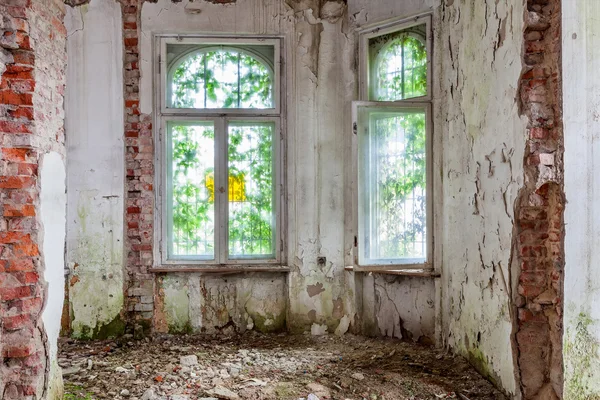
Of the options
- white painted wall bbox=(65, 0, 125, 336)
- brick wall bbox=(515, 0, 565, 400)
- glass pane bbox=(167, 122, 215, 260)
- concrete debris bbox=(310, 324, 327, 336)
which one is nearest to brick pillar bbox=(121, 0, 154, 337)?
white painted wall bbox=(65, 0, 125, 336)

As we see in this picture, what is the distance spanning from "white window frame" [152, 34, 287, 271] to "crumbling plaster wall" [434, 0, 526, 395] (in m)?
1.34

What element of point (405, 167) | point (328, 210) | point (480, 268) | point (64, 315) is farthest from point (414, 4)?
point (64, 315)

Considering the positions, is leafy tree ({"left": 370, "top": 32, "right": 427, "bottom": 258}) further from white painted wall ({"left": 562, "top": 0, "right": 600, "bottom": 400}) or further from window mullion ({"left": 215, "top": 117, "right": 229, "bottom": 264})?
white painted wall ({"left": 562, "top": 0, "right": 600, "bottom": 400})

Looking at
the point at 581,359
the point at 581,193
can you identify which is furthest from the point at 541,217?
the point at 581,359

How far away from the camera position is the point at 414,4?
3918mm

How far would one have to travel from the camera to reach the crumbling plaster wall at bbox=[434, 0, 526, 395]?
2.77 metres

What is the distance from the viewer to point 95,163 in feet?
14.0

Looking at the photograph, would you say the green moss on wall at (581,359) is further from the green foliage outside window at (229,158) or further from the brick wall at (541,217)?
the green foliage outside window at (229,158)

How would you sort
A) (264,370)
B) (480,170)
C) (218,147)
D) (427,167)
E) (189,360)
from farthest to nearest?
1. (218,147)
2. (427,167)
3. (189,360)
4. (264,370)
5. (480,170)

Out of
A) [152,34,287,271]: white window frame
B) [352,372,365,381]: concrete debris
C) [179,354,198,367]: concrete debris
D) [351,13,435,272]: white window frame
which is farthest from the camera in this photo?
[152,34,287,271]: white window frame

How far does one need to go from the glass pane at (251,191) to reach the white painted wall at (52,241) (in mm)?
1800

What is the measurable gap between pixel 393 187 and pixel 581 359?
1.87 meters

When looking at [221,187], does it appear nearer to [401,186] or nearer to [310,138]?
[310,138]

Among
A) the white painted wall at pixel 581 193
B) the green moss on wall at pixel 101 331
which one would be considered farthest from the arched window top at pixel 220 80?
the white painted wall at pixel 581 193
